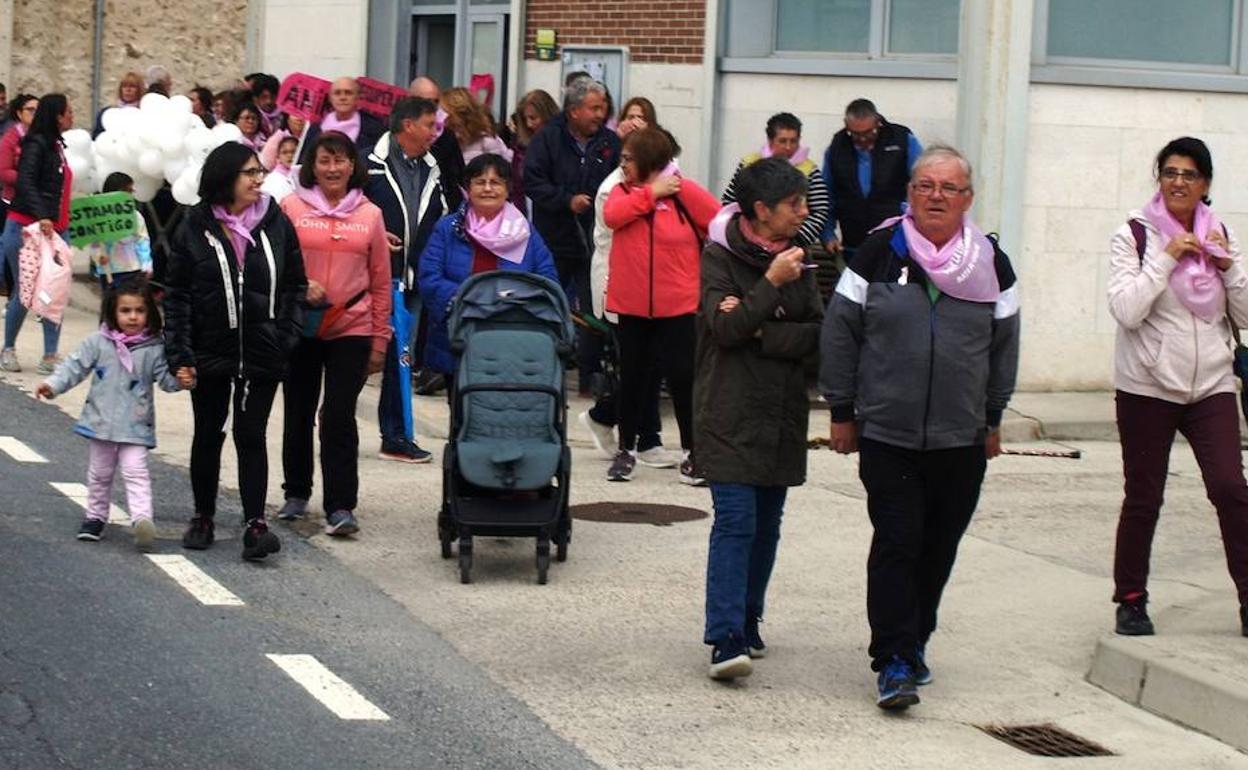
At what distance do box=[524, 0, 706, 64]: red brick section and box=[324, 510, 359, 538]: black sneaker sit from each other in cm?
823

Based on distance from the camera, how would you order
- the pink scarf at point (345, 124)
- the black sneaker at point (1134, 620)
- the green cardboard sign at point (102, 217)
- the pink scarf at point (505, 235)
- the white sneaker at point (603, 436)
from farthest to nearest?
the green cardboard sign at point (102, 217)
the pink scarf at point (345, 124)
the white sneaker at point (603, 436)
the pink scarf at point (505, 235)
the black sneaker at point (1134, 620)

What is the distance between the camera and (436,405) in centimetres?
1482

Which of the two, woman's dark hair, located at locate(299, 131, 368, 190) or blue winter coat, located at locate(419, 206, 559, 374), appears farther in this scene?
blue winter coat, located at locate(419, 206, 559, 374)

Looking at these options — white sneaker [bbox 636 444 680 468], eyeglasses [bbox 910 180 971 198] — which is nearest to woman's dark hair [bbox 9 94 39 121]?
white sneaker [bbox 636 444 680 468]

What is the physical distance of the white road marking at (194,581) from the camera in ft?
29.7

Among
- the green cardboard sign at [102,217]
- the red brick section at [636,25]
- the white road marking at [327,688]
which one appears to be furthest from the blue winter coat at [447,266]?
the red brick section at [636,25]

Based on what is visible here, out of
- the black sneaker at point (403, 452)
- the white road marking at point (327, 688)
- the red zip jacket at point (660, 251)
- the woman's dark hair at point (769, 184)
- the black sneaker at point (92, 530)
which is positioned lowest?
the white road marking at point (327, 688)

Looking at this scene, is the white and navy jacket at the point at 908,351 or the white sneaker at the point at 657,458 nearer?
the white and navy jacket at the point at 908,351

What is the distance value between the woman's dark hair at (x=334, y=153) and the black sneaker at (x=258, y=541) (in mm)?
1593

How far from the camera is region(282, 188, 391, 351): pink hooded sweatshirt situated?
1038cm

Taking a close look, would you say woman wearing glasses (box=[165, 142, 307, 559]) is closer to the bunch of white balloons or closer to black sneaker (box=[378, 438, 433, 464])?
black sneaker (box=[378, 438, 433, 464])

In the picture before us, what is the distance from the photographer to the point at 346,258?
1041cm

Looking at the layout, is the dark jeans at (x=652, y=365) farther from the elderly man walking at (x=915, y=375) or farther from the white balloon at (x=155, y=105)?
the white balloon at (x=155, y=105)

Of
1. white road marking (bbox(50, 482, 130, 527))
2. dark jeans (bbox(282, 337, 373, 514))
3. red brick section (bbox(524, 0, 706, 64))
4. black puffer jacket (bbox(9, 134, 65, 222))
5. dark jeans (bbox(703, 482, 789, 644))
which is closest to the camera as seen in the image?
dark jeans (bbox(703, 482, 789, 644))
